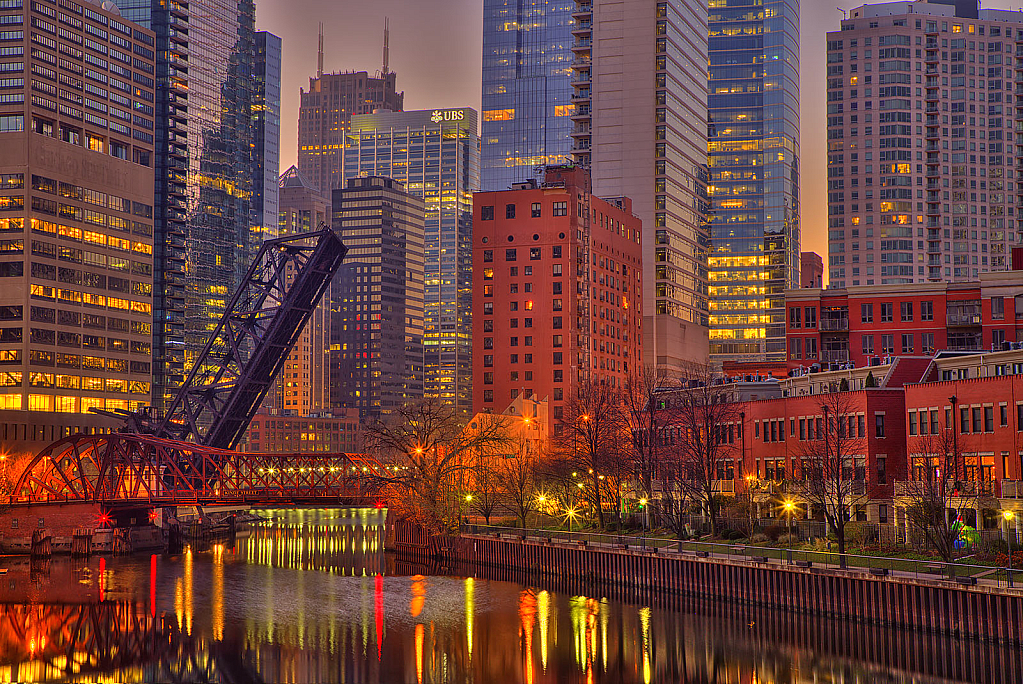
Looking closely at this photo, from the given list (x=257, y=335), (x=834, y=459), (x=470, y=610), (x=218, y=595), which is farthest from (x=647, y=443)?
(x=257, y=335)

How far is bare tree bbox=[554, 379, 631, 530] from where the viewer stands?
72.9 metres

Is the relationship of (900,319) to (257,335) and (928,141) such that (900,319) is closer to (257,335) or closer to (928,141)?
(257,335)

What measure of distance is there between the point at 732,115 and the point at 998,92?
38.6m

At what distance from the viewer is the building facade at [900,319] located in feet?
265

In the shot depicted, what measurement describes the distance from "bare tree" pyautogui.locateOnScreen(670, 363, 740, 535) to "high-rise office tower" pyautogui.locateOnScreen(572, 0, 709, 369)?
71.1 m

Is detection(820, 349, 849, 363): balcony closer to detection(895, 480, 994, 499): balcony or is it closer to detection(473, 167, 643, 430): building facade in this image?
detection(473, 167, 643, 430): building facade

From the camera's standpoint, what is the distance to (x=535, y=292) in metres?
118

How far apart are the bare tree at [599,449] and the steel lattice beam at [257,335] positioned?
17.7m

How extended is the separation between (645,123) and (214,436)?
256ft

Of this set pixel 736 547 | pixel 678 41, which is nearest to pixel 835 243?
pixel 678 41

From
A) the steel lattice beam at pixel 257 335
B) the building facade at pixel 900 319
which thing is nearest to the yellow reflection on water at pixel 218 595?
the steel lattice beam at pixel 257 335

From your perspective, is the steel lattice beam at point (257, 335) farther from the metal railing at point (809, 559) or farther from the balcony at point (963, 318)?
the balcony at point (963, 318)

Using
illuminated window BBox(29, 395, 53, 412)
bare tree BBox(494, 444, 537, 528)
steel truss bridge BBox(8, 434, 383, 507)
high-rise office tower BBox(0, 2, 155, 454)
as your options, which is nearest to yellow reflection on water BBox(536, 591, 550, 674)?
bare tree BBox(494, 444, 537, 528)

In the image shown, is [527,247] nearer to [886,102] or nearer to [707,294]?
[707,294]
